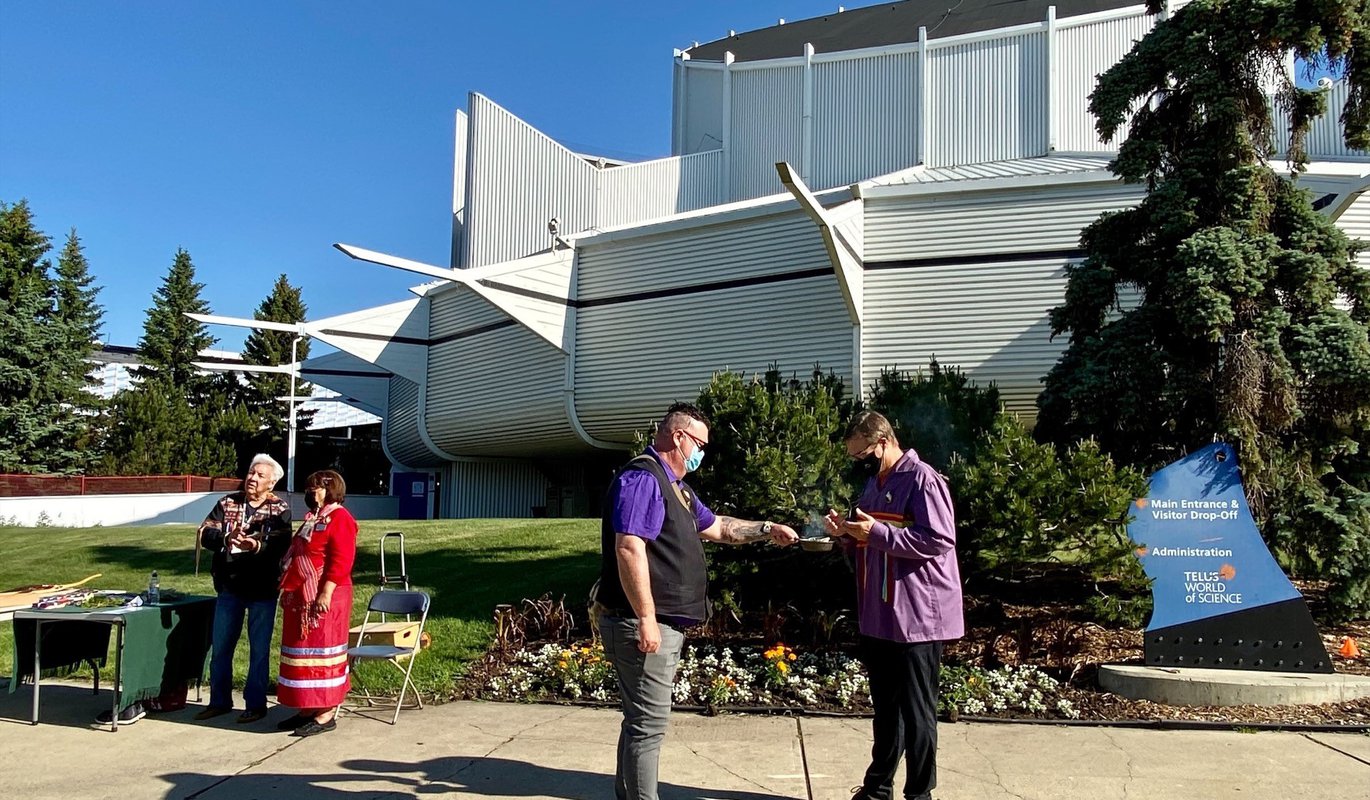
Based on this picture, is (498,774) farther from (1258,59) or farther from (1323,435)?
(1258,59)

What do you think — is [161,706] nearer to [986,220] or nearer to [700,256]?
[986,220]

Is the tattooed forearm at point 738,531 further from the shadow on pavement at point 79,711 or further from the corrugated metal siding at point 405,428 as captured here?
the corrugated metal siding at point 405,428

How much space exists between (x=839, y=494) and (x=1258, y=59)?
5004 mm

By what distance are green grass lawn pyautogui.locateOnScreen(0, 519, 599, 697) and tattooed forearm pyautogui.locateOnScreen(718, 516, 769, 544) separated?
3361 mm

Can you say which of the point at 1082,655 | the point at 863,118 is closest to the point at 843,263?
the point at 863,118

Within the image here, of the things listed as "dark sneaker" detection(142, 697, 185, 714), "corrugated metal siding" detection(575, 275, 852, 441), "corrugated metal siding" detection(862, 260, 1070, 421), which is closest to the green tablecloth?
"dark sneaker" detection(142, 697, 185, 714)

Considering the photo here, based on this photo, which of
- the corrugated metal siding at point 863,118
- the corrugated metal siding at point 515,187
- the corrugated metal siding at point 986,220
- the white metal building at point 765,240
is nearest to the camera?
the corrugated metal siding at point 986,220

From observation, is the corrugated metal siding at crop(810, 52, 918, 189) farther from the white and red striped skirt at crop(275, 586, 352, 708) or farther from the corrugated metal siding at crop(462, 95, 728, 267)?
the white and red striped skirt at crop(275, 586, 352, 708)

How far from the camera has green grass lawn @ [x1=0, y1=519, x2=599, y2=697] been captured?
27.3 ft

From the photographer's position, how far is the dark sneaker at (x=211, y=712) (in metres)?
6.19

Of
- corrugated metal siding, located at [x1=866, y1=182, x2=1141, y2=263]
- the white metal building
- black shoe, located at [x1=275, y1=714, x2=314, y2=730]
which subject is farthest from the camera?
the white metal building

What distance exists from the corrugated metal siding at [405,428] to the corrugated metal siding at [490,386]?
7.80 ft

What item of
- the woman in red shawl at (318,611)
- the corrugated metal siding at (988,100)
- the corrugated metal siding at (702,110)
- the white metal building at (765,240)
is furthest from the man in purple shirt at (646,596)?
the corrugated metal siding at (702,110)

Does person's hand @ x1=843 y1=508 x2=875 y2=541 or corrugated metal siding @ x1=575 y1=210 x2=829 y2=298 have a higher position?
corrugated metal siding @ x1=575 y1=210 x2=829 y2=298
